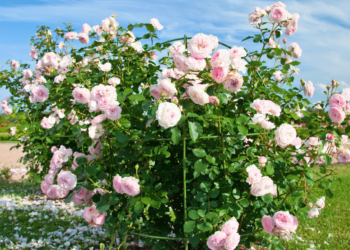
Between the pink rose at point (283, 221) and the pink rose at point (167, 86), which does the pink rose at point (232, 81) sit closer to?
the pink rose at point (167, 86)

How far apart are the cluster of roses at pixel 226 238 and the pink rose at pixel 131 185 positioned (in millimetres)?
453

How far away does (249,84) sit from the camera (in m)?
1.93

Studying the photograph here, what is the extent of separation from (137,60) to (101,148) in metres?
0.66

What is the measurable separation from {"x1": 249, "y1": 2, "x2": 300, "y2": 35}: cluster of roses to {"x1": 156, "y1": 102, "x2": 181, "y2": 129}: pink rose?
1332 mm

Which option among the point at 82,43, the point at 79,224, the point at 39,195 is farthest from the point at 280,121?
the point at 39,195

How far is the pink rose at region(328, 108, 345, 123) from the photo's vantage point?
1.60 metres

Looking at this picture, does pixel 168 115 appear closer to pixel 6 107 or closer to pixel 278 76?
pixel 278 76

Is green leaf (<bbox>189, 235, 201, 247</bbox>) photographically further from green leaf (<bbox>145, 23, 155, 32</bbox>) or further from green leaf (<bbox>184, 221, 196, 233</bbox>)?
green leaf (<bbox>145, 23, 155, 32</bbox>)

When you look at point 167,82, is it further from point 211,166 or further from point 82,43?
point 82,43

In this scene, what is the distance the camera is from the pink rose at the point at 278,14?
2.16 m

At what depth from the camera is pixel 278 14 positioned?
7.14 feet

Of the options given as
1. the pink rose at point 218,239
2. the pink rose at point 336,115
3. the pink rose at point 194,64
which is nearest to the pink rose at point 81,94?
the pink rose at point 194,64

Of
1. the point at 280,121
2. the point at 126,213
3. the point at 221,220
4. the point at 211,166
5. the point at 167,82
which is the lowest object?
the point at 126,213

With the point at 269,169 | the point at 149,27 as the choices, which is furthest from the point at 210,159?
the point at 149,27
